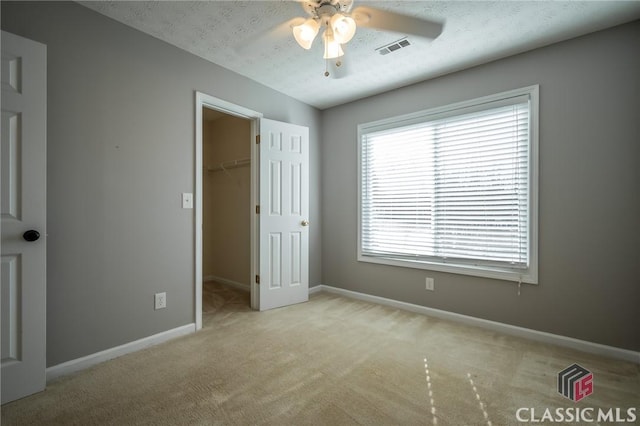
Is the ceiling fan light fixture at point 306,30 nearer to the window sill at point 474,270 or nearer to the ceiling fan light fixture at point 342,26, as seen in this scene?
the ceiling fan light fixture at point 342,26

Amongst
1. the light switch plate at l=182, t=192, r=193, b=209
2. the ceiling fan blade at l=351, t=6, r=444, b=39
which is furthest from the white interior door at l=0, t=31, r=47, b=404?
the ceiling fan blade at l=351, t=6, r=444, b=39

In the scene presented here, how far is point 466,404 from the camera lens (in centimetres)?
172

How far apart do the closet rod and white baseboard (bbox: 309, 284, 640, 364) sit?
2.38 m

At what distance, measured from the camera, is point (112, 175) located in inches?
88.7

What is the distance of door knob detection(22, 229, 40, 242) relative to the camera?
1.75 metres

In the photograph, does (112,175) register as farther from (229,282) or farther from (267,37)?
(229,282)

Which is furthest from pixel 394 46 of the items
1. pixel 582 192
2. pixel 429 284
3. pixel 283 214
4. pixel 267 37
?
pixel 429 284

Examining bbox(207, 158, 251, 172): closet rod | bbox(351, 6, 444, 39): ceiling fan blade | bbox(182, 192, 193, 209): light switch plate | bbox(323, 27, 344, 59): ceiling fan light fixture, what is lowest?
bbox(182, 192, 193, 209): light switch plate

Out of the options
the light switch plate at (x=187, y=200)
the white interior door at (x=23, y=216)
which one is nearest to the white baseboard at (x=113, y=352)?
the white interior door at (x=23, y=216)

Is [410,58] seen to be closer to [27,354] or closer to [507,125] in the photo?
[507,125]

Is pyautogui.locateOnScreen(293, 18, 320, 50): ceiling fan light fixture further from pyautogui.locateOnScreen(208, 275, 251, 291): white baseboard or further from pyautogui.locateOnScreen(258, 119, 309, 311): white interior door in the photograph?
pyautogui.locateOnScreen(208, 275, 251, 291): white baseboard

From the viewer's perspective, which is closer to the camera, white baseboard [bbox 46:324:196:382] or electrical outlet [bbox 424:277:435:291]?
white baseboard [bbox 46:324:196:382]

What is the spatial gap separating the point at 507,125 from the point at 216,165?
393cm

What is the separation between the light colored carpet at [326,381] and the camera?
1.62 metres
